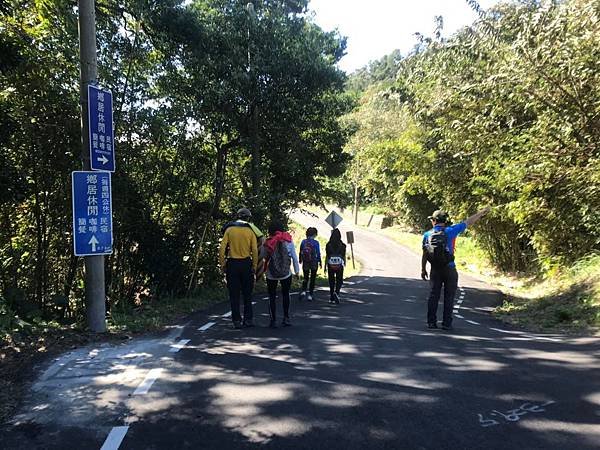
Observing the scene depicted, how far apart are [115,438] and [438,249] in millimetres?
5635

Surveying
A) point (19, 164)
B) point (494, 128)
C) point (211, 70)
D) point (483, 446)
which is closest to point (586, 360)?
point (483, 446)

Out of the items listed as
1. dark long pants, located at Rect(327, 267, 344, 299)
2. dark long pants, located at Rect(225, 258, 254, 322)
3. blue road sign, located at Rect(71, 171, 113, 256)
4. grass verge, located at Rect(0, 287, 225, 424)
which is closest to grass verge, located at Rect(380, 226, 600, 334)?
dark long pants, located at Rect(327, 267, 344, 299)

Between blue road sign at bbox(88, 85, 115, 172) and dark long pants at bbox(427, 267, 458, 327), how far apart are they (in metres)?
5.39

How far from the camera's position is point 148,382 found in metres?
5.34

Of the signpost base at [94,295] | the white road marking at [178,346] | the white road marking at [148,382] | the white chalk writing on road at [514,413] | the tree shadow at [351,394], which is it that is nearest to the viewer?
the tree shadow at [351,394]

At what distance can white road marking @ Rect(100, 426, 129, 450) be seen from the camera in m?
3.84

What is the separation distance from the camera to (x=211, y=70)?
1369 centimetres

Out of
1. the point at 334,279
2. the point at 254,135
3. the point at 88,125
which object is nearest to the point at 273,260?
the point at 88,125

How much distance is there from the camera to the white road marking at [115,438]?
3845 mm

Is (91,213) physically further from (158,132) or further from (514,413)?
(514,413)

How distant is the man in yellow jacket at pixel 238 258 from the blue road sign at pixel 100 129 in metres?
2.12

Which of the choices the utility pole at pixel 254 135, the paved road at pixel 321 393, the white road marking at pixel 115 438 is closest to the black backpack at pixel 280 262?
the paved road at pixel 321 393

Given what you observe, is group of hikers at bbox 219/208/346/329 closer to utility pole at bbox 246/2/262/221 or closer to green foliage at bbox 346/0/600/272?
green foliage at bbox 346/0/600/272

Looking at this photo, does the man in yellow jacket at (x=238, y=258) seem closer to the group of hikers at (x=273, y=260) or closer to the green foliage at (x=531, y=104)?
the group of hikers at (x=273, y=260)
